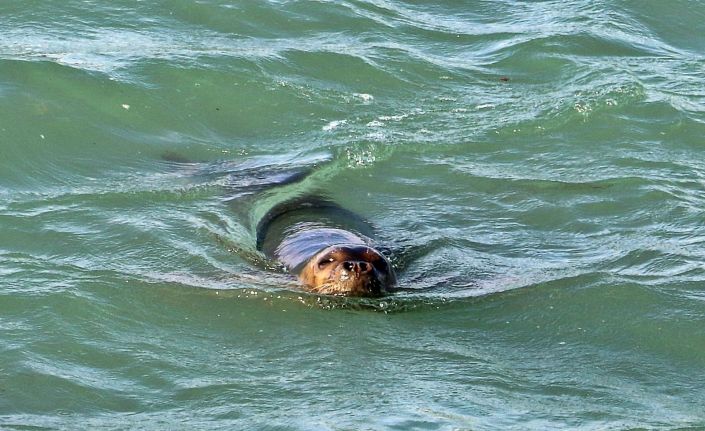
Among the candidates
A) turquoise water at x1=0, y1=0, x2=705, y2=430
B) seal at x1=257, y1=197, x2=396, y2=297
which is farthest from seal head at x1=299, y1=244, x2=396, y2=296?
turquoise water at x1=0, y1=0, x2=705, y2=430

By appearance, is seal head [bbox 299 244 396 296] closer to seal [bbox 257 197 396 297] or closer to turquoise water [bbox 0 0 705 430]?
seal [bbox 257 197 396 297]

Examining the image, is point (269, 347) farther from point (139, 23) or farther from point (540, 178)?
point (139, 23)

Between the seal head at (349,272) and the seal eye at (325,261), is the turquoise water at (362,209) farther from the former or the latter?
the seal eye at (325,261)

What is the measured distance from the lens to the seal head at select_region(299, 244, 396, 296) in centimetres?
762

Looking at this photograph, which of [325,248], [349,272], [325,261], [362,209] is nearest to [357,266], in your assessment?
[349,272]

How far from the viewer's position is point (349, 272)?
7.60 m

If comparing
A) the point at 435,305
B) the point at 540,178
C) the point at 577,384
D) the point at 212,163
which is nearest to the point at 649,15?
the point at 540,178

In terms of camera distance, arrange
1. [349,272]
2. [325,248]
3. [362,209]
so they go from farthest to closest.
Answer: [362,209]
[325,248]
[349,272]

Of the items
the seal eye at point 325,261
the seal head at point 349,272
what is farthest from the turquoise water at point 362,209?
the seal eye at point 325,261

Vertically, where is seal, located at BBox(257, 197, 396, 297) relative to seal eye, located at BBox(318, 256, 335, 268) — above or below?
below

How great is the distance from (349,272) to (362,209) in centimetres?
197

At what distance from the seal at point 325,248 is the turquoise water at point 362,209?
0.14m

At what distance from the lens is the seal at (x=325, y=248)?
25.1ft

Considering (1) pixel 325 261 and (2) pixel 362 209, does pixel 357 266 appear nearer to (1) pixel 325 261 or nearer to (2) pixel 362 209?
(1) pixel 325 261
